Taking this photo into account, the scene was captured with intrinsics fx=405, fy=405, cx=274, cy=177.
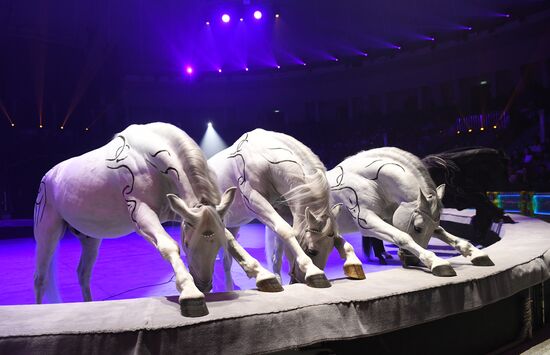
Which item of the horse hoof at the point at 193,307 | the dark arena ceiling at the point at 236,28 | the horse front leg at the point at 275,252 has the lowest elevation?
the horse front leg at the point at 275,252

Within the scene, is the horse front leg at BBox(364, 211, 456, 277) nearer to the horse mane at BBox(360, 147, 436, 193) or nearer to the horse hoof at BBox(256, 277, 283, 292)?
the horse mane at BBox(360, 147, 436, 193)

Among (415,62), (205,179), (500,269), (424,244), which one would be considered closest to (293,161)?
(205,179)

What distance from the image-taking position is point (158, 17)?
532 inches

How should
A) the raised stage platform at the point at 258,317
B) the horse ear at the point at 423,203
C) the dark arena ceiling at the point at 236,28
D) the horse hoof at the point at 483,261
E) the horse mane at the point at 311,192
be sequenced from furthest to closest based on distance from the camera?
the dark arena ceiling at the point at 236,28
the horse ear at the point at 423,203
the horse hoof at the point at 483,261
the horse mane at the point at 311,192
the raised stage platform at the point at 258,317

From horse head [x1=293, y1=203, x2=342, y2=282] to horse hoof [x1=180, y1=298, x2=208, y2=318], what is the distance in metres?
0.82

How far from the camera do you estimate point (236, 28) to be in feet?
48.2

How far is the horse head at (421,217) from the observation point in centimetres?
270

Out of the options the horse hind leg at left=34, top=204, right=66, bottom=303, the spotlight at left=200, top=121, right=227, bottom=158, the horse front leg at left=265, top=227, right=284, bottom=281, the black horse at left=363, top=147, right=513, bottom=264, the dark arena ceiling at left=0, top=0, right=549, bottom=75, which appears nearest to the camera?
the horse hind leg at left=34, top=204, right=66, bottom=303

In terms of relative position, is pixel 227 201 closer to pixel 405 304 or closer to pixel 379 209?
pixel 405 304

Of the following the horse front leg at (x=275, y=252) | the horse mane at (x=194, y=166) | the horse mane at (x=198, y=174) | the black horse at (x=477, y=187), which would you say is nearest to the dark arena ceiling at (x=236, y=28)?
the black horse at (x=477, y=187)

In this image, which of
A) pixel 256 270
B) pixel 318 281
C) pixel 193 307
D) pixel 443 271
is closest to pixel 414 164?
pixel 443 271

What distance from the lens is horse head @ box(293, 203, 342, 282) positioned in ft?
7.47

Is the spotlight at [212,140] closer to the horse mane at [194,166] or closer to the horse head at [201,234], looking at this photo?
the horse mane at [194,166]

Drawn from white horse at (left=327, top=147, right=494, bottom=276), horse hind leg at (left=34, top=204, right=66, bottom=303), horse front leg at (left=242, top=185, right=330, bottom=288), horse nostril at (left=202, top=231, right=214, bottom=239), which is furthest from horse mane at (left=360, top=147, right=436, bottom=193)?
horse hind leg at (left=34, top=204, right=66, bottom=303)
